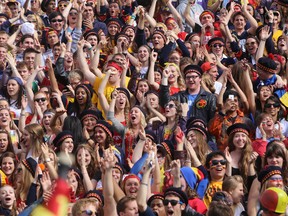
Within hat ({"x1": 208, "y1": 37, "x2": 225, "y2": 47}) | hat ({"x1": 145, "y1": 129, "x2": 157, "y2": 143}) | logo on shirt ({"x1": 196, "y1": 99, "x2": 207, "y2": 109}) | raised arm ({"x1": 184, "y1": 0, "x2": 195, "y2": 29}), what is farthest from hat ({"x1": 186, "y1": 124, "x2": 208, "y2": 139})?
raised arm ({"x1": 184, "y1": 0, "x2": 195, "y2": 29})

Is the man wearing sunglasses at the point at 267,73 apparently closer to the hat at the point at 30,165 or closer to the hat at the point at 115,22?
the hat at the point at 115,22

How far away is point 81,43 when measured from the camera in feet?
62.2

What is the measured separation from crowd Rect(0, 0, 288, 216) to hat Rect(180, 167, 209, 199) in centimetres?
2

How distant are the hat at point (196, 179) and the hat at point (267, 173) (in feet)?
2.30

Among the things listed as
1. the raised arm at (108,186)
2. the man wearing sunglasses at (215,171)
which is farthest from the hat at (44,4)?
the raised arm at (108,186)

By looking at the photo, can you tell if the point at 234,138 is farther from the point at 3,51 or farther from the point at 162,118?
the point at 3,51

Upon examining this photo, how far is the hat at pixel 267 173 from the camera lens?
14438mm

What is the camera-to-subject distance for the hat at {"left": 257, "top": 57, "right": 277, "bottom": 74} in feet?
59.6

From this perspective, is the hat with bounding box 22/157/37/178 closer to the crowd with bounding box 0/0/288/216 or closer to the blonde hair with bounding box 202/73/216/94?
the crowd with bounding box 0/0/288/216

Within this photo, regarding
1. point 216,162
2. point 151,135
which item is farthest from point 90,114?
point 216,162

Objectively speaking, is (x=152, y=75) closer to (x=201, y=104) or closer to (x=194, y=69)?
(x=194, y=69)

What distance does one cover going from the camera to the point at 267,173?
1447 centimetres

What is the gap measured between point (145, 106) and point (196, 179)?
2834 millimetres

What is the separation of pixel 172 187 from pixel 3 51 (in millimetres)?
5987
